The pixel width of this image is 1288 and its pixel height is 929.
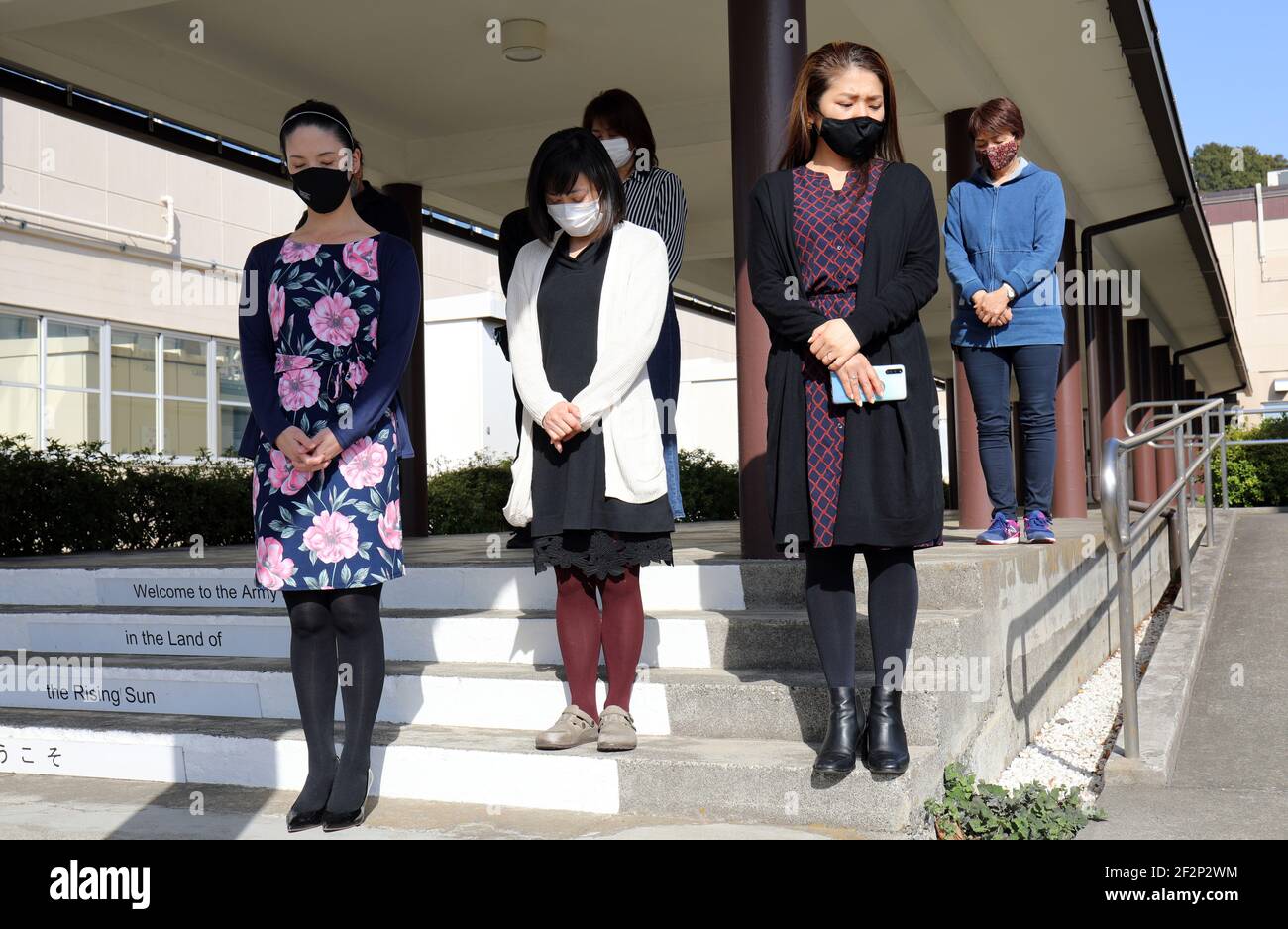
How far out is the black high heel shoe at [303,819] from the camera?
10.2ft

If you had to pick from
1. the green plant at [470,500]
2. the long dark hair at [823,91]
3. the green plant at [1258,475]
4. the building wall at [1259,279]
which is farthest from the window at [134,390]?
the building wall at [1259,279]

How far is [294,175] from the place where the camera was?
3232 millimetres

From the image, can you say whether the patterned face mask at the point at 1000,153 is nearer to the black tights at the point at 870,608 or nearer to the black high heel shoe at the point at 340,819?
the black tights at the point at 870,608

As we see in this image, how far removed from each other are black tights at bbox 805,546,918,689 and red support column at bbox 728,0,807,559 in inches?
60.4

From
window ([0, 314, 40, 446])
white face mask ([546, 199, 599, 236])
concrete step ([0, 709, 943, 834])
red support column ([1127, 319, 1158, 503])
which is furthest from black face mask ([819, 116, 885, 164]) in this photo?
window ([0, 314, 40, 446])

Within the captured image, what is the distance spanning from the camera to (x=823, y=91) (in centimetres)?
306

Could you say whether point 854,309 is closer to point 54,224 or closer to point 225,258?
point 54,224

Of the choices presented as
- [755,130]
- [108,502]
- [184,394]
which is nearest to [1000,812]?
[755,130]

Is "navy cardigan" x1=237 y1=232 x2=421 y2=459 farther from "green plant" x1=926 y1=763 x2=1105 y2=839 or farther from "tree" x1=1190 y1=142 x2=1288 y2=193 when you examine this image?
"tree" x1=1190 y1=142 x2=1288 y2=193

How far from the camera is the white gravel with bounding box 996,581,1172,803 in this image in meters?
4.00

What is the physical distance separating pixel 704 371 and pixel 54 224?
13.0 m

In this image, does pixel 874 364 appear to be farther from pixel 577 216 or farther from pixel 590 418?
pixel 577 216

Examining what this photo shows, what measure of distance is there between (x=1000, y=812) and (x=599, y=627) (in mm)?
1198

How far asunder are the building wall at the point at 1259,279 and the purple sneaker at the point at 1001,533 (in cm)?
2793
